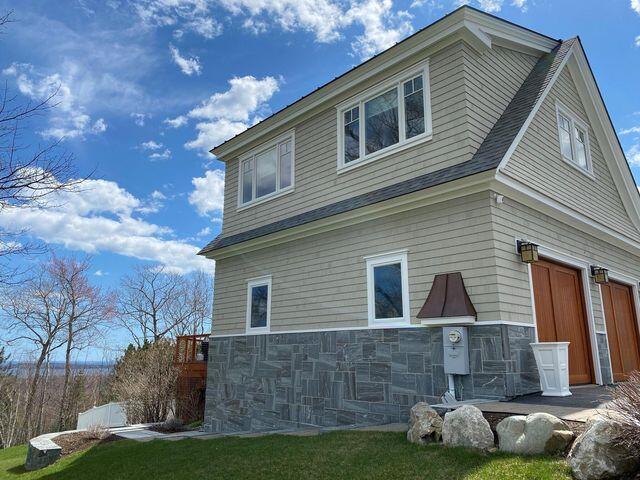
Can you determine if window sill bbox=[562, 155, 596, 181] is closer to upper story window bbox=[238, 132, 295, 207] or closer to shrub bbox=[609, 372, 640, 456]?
upper story window bbox=[238, 132, 295, 207]

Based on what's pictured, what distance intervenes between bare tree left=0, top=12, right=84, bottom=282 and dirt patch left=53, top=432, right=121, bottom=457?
6.10 meters

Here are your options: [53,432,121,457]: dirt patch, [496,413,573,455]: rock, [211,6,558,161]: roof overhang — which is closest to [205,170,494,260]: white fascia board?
A: [211,6,558,161]: roof overhang

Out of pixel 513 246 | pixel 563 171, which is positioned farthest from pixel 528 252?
pixel 563 171

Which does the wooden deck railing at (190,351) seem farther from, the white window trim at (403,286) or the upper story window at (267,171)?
the white window trim at (403,286)

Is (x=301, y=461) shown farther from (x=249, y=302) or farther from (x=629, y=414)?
(x=249, y=302)

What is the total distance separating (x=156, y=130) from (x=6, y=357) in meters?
20.4

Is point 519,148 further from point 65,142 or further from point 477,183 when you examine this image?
point 65,142

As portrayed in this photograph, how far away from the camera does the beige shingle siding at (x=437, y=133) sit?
7777 millimetres

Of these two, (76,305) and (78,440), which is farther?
(76,305)

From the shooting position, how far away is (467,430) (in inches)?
196

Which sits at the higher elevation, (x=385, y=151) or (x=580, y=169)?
(x=580, y=169)

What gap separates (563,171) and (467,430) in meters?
6.43

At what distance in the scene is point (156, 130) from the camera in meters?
16.6

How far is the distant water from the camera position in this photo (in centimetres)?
2697
